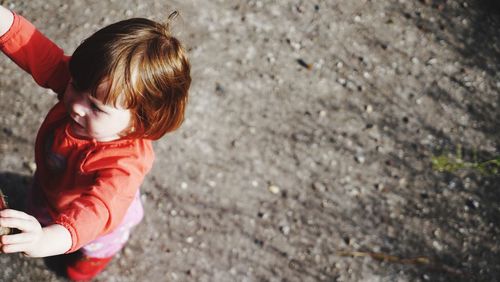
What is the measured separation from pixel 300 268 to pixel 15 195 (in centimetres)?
132

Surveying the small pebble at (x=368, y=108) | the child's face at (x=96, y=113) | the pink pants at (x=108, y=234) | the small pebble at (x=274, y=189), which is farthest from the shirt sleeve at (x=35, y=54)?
the small pebble at (x=368, y=108)

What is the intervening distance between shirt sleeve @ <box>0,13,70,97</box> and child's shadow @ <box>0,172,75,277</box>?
825mm

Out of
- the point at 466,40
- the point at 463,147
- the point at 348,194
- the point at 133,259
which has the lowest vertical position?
the point at 133,259

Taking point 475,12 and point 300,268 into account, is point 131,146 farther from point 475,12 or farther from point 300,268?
point 475,12

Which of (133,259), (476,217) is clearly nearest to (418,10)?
(476,217)

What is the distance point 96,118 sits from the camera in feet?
5.51

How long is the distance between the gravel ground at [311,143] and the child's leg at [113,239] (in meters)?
0.19

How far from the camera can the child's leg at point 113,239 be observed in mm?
2277

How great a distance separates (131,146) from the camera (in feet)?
6.07

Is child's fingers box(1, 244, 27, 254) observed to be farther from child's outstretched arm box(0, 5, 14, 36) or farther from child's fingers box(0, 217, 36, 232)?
child's outstretched arm box(0, 5, 14, 36)

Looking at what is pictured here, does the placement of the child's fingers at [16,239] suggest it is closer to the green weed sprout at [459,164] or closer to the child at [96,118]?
the child at [96,118]

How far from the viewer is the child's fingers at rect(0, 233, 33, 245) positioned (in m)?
1.38

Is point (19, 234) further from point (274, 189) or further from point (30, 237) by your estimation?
point (274, 189)

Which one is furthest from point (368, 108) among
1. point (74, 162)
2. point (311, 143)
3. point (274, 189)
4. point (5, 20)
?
point (5, 20)
